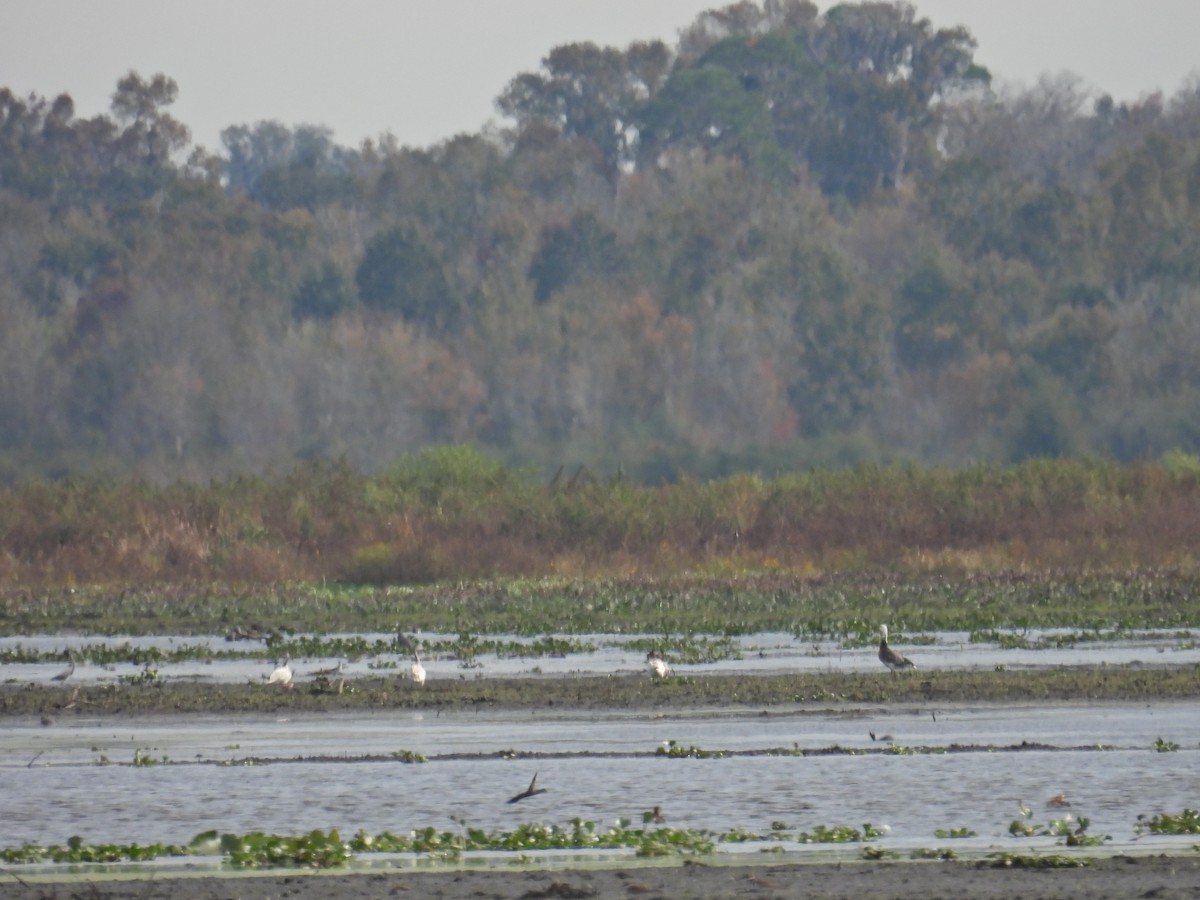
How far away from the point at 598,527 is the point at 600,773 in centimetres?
2472

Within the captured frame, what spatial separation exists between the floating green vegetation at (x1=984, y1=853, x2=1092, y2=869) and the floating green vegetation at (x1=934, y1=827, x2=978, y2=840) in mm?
791

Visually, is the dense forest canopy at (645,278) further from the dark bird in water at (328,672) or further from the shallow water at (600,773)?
the shallow water at (600,773)

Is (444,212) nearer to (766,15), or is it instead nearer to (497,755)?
(766,15)

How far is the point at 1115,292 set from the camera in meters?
71.4

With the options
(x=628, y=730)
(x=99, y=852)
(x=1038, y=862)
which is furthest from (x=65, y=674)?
(x=1038, y=862)

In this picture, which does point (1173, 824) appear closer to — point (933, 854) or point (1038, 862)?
point (1038, 862)

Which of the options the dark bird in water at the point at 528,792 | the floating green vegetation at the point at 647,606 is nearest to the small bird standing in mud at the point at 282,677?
the floating green vegetation at the point at 647,606

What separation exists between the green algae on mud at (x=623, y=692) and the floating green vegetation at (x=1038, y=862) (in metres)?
7.43

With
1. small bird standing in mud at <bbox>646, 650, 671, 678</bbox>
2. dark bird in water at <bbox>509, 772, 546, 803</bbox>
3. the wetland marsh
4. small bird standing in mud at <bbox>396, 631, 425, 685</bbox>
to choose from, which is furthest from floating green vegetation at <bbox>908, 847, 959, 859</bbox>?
small bird standing in mud at <bbox>396, 631, 425, 685</bbox>

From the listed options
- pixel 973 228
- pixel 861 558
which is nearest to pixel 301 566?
pixel 861 558

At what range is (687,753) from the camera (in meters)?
14.9

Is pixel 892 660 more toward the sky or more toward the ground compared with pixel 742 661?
more toward the sky

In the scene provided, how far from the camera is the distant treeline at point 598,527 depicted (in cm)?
3622

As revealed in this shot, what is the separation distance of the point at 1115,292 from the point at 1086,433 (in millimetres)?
17937
